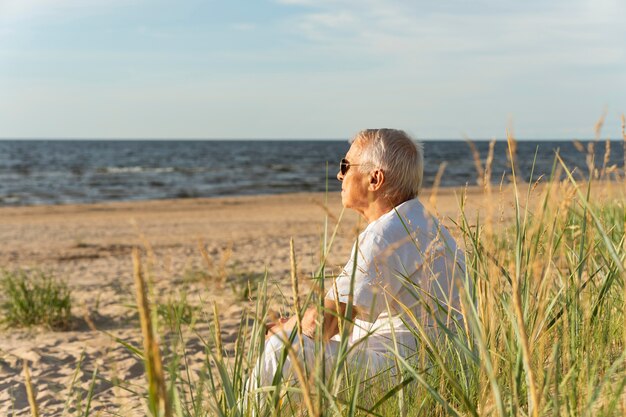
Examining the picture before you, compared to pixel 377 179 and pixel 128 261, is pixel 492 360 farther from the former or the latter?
pixel 128 261

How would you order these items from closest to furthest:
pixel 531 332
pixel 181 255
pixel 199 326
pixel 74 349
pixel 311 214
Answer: pixel 531 332 < pixel 74 349 < pixel 199 326 < pixel 181 255 < pixel 311 214

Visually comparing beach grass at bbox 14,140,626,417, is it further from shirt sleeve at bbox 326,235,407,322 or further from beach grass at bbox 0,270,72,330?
beach grass at bbox 0,270,72,330

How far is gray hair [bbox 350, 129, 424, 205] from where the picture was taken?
2795 mm

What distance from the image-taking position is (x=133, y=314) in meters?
6.38

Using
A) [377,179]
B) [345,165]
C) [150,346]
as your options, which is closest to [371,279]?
[377,179]

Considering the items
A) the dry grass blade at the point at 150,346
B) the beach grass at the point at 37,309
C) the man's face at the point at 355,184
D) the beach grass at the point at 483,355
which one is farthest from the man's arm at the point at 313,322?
the beach grass at the point at 37,309

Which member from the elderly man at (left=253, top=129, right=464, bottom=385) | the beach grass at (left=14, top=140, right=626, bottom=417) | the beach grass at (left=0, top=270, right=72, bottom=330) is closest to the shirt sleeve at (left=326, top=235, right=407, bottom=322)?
the elderly man at (left=253, top=129, right=464, bottom=385)

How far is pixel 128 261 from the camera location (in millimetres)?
9516

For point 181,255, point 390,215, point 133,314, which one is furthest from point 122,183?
point 390,215

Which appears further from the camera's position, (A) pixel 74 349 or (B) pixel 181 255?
(B) pixel 181 255

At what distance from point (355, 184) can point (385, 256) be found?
0.56 metres

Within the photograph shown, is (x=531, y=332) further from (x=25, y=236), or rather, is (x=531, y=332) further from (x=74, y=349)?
(x=25, y=236)

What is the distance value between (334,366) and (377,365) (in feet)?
2.88

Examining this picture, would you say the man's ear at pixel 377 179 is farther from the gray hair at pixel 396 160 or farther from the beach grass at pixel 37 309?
the beach grass at pixel 37 309
